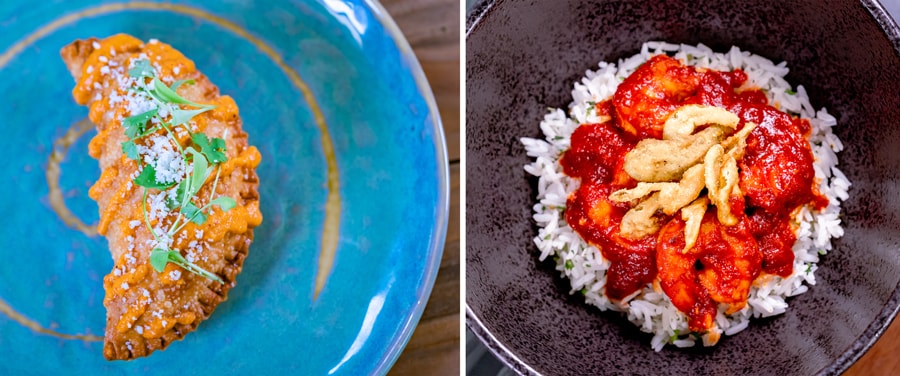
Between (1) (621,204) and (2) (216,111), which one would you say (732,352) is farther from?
(2) (216,111)

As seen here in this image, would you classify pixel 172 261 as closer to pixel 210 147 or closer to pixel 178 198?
pixel 178 198

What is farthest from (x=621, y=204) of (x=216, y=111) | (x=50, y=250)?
(x=50, y=250)

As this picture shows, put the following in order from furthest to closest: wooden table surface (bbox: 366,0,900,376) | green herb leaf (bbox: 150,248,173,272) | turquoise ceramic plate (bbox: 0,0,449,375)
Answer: wooden table surface (bbox: 366,0,900,376), turquoise ceramic plate (bbox: 0,0,449,375), green herb leaf (bbox: 150,248,173,272)

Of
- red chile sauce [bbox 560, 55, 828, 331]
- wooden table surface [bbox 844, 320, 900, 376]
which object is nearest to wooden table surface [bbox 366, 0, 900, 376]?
red chile sauce [bbox 560, 55, 828, 331]

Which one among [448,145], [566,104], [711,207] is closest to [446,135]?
[448,145]

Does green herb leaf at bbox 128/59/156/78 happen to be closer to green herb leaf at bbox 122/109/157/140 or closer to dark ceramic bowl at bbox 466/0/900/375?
green herb leaf at bbox 122/109/157/140

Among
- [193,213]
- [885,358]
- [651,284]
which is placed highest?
[193,213]

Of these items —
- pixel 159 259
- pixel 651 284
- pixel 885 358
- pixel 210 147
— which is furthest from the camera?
pixel 885 358
